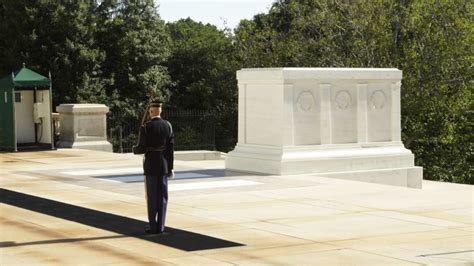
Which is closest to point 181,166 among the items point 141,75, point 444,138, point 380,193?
point 380,193

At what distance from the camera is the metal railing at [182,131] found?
3706 cm

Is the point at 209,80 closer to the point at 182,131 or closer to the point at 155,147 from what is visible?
the point at 182,131

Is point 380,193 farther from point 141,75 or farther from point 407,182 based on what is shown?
point 141,75

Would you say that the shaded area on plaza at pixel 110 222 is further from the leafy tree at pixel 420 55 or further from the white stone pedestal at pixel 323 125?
the leafy tree at pixel 420 55

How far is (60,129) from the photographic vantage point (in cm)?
2936

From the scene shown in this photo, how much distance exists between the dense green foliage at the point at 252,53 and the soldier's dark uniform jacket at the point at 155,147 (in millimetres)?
28403

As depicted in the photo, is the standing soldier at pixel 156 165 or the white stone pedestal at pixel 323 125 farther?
the white stone pedestal at pixel 323 125

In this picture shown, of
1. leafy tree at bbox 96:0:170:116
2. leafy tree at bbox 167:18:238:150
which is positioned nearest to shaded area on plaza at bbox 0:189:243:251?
leafy tree at bbox 167:18:238:150

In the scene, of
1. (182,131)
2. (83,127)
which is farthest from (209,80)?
(83,127)

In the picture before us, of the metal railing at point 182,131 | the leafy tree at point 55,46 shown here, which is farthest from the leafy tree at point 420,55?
the leafy tree at point 55,46

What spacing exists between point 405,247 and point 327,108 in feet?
32.2

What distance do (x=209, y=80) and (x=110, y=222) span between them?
40.4 meters

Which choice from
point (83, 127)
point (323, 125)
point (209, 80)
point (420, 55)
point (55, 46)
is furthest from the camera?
point (209, 80)

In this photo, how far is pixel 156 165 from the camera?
39.1 ft
